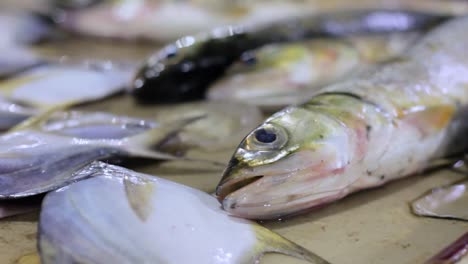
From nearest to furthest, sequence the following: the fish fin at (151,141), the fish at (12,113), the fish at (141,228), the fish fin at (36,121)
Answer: the fish at (141,228), the fish fin at (151,141), the fish fin at (36,121), the fish at (12,113)

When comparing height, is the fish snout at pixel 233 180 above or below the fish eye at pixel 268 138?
below

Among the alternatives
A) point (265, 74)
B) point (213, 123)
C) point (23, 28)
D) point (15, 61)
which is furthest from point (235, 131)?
point (23, 28)

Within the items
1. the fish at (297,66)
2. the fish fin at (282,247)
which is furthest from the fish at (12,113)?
the fish fin at (282,247)

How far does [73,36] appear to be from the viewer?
3.35 meters

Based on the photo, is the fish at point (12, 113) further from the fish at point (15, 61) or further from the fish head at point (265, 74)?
the fish head at point (265, 74)

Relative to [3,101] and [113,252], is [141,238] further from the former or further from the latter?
[3,101]

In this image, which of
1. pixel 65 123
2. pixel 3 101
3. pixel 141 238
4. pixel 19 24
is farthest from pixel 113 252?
pixel 19 24

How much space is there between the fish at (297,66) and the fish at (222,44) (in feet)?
0.17

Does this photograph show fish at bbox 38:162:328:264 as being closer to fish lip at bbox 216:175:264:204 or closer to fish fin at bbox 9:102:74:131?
fish lip at bbox 216:175:264:204

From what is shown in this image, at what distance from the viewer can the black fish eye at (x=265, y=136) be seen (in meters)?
1.39

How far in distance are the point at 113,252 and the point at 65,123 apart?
76cm

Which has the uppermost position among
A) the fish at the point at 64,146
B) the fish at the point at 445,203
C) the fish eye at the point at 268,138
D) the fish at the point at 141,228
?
the fish eye at the point at 268,138

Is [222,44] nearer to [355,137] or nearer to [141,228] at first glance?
[355,137]

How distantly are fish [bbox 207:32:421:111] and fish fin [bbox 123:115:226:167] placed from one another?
472 mm
